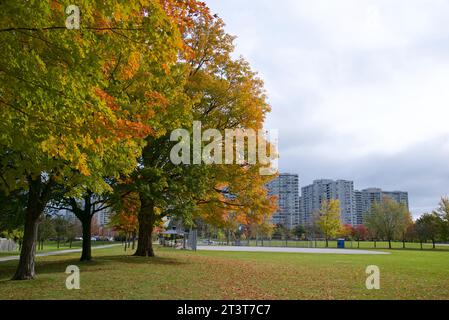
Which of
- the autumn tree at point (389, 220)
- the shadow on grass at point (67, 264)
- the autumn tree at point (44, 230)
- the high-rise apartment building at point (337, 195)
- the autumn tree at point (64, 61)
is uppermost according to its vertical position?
the high-rise apartment building at point (337, 195)

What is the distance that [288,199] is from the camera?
140750 mm

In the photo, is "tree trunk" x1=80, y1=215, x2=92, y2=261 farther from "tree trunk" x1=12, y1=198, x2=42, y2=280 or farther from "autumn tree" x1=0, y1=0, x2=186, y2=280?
"autumn tree" x1=0, y1=0, x2=186, y2=280

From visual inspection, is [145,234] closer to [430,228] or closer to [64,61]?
[64,61]

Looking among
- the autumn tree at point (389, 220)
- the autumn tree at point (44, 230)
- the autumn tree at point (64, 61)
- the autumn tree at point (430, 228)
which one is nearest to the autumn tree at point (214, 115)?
the autumn tree at point (64, 61)

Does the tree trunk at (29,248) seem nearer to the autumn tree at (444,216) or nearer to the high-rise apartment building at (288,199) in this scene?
the autumn tree at (444,216)

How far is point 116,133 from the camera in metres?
9.53

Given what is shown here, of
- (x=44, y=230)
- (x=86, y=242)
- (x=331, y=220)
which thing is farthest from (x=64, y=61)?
(x=331, y=220)

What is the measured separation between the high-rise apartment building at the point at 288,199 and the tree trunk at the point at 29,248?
110 meters

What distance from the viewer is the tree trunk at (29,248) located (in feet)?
43.5
